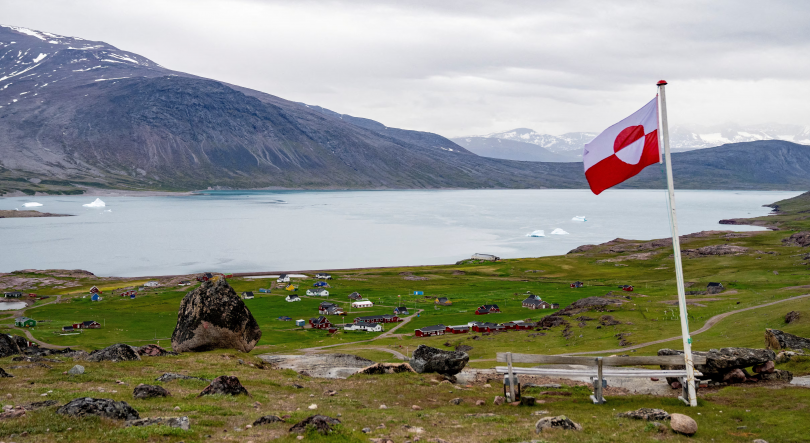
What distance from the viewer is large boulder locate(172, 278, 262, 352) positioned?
1346 inches

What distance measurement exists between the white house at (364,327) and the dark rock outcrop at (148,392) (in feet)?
191

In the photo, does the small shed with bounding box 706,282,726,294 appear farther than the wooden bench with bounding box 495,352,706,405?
Yes

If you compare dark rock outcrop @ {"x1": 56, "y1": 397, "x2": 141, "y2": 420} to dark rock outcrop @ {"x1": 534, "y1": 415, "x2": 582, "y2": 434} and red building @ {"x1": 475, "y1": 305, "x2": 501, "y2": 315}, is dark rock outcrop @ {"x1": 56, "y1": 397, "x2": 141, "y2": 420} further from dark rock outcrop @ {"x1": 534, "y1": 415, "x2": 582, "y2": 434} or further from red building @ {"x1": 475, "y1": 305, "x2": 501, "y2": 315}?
red building @ {"x1": 475, "y1": 305, "x2": 501, "y2": 315}

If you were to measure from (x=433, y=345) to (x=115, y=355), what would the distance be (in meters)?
35.8

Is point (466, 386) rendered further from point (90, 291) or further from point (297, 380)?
point (90, 291)

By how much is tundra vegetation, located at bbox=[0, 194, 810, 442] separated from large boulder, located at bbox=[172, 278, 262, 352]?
1963 millimetres

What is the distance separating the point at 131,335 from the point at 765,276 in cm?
9371

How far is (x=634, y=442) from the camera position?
14266 mm

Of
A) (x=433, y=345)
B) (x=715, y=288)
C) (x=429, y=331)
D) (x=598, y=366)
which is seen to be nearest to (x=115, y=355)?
(x=598, y=366)

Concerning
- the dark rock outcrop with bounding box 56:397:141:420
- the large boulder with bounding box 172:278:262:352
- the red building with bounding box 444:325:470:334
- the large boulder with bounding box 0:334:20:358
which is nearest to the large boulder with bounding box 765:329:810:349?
the dark rock outcrop with bounding box 56:397:141:420

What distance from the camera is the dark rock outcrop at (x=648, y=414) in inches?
638

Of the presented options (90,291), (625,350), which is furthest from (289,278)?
(625,350)

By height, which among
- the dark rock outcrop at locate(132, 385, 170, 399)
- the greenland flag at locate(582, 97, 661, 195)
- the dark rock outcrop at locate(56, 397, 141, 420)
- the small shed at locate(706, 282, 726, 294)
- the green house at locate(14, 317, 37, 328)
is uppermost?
the greenland flag at locate(582, 97, 661, 195)

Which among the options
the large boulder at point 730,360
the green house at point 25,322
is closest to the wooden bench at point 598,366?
the large boulder at point 730,360
